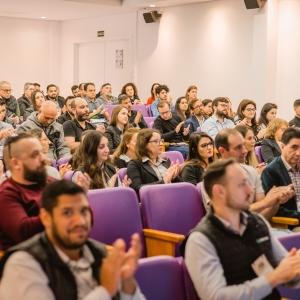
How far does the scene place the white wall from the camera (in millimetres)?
14453

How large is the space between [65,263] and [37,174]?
0.77 m

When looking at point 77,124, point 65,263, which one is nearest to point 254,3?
point 77,124

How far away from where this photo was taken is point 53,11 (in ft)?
42.7

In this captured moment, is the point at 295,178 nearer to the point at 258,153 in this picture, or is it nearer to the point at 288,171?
the point at 288,171

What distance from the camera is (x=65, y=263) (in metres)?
2.00

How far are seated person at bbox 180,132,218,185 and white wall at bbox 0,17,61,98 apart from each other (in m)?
10.8

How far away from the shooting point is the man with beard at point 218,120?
24.3 ft

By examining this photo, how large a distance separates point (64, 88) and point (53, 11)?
8.54ft

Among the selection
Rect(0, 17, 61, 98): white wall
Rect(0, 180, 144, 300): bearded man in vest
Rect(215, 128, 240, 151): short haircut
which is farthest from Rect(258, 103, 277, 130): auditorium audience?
Rect(0, 17, 61, 98): white wall

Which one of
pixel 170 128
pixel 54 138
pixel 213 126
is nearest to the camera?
pixel 54 138

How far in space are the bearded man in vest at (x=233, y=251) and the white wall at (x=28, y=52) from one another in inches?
498

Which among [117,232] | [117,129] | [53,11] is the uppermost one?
[53,11]

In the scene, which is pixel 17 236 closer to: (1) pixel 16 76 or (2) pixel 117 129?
(2) pixel 117 129

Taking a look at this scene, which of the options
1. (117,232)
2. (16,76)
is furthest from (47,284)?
(16,76)
